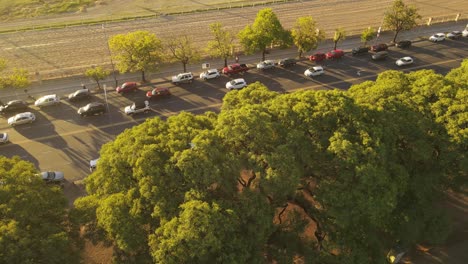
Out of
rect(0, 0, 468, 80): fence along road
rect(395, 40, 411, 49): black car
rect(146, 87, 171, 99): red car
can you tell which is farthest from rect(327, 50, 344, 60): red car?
rect(146, 87, 171, 99): red car

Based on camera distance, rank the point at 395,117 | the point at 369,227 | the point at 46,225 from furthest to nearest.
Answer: the point at 395,117 → the point at 369,227 → the point at 46,225

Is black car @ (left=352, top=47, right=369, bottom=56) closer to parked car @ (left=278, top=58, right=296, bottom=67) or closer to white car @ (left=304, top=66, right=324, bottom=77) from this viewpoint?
white car @ (left=304, top=66, right=324, bottom=77)

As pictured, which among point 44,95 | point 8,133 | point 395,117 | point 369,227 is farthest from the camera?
point 44,95

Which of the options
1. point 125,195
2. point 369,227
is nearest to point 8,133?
point 125,195

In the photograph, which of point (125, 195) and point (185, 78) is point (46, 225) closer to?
point (125, 195)

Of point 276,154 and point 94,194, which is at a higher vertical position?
point 276,154

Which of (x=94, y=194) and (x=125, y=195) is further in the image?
(x=94, y=194)

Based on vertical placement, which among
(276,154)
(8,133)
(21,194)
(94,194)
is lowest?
(8,133)
